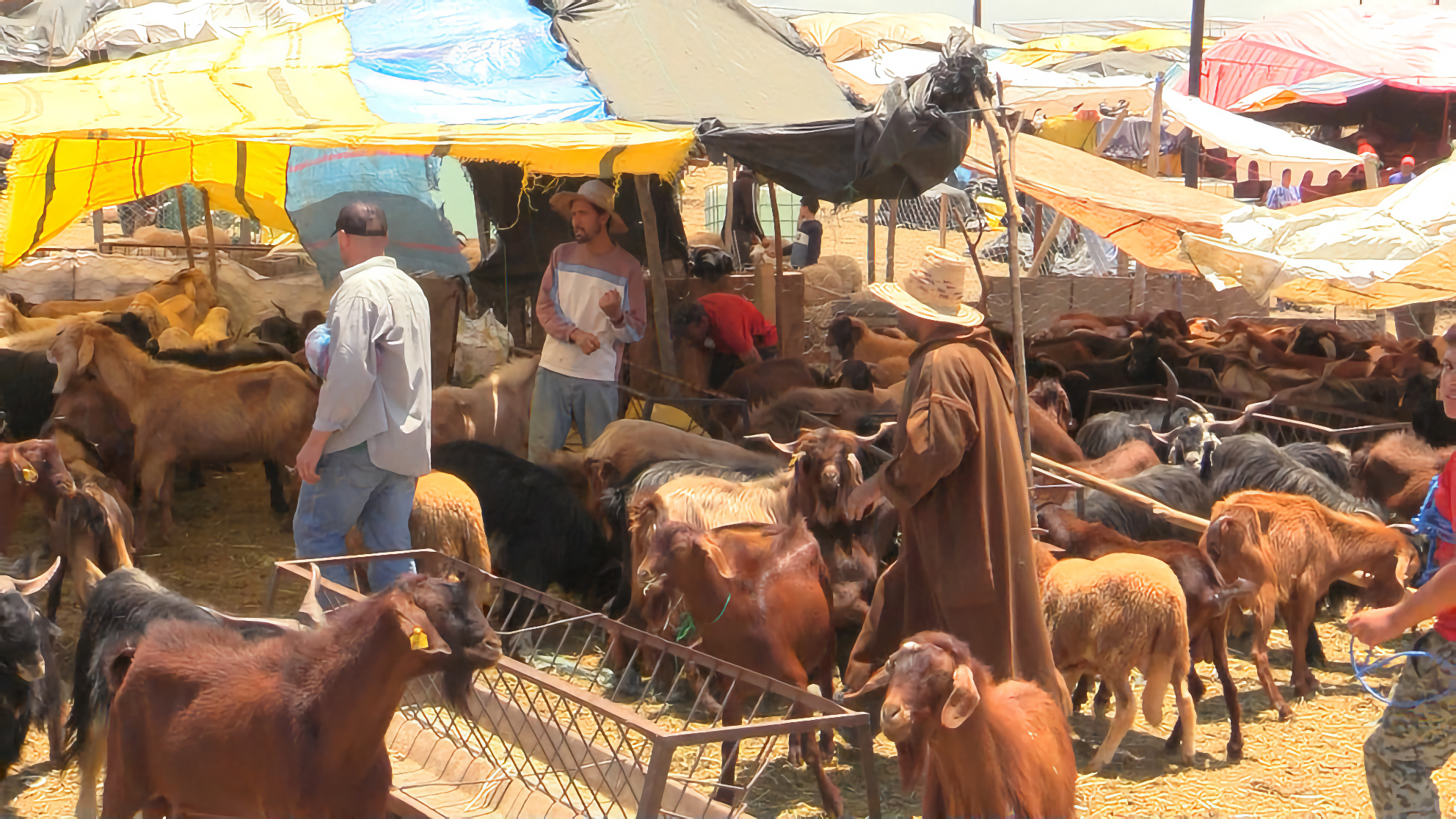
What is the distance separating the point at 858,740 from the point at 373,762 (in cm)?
141

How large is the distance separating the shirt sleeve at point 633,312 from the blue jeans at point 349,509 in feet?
8.56

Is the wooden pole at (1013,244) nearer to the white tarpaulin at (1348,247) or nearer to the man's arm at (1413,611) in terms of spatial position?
the man's arm at (1413,611)

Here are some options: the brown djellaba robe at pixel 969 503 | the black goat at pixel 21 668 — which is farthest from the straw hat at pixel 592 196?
the black goat at pixel 21 668

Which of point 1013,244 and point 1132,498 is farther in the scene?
point 1132,498

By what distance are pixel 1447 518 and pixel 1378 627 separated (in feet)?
1.35

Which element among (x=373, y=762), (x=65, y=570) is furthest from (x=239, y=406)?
(x=373, y=762)

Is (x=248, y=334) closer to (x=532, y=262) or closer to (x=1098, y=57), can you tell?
(x=532, y=262)

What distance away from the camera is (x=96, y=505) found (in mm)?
5656

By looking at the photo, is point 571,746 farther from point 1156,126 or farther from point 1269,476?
point 1156,126

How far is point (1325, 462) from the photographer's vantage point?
8.03 metres

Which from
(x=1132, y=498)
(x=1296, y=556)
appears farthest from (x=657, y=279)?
(x=1296, y=556)

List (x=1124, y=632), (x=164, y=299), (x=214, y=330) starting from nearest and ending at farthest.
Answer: (x=1124, y=632), (x=214, y=330), (x=164, y=299)

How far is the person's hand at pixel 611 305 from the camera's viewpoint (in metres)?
7.47

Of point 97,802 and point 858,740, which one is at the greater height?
point 858,740
